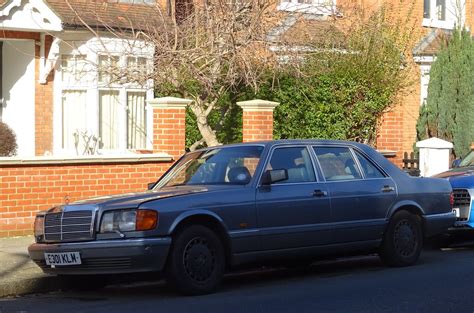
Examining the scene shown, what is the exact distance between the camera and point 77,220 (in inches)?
397

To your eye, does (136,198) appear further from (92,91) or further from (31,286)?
(92,91)

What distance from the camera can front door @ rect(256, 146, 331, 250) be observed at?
1066cm

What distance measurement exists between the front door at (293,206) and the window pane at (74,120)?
9.01m

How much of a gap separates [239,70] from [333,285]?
6.52 m

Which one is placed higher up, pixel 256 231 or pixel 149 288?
pixel 256 231

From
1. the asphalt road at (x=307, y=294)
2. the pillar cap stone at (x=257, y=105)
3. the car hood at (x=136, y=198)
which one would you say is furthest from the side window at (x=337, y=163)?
the pillar cap stone at (x=257, y=105)

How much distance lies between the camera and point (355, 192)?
1154 cm

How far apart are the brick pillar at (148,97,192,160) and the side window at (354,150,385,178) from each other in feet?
14.2

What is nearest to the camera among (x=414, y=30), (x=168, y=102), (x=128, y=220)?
(x=128, y=220)

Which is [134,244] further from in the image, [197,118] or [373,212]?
[197,118]

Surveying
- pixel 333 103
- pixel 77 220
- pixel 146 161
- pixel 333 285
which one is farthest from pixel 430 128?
pixel 77 220

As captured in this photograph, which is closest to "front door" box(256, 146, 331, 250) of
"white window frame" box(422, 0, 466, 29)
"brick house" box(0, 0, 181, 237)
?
"brick house" box(0, 0, 181, 237)

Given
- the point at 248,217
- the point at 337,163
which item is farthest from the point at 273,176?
the point at 337,163

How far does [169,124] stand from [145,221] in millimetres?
5975
